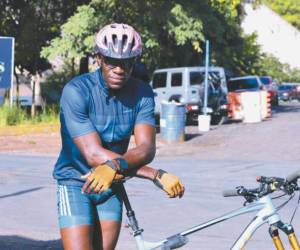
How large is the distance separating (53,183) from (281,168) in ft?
15.8

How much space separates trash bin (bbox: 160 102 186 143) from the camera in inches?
866

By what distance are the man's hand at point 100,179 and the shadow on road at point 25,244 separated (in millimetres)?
4284

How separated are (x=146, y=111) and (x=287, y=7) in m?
97.1

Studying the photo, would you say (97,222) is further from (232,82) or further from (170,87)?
(232,82)

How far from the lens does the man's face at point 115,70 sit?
4.02 meters

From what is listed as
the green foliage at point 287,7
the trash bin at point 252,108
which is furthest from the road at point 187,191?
the green foliage at point 287,7

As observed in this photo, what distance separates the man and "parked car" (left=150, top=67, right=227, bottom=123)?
2349 cm

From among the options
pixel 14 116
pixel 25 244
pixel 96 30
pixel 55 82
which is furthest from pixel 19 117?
pixel 25 244

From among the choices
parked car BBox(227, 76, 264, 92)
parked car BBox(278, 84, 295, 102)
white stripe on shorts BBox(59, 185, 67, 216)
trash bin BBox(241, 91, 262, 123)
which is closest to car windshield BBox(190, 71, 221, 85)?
trash bin BBox(241, 91, 262, 123)

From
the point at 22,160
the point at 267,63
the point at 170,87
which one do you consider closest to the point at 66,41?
the point at 170,87

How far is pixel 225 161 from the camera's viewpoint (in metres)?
17.1

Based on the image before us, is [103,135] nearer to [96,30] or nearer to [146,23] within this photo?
[146,23]

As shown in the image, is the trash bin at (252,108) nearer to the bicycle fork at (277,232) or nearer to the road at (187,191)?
the road at (187,191)

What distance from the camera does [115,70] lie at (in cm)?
405
